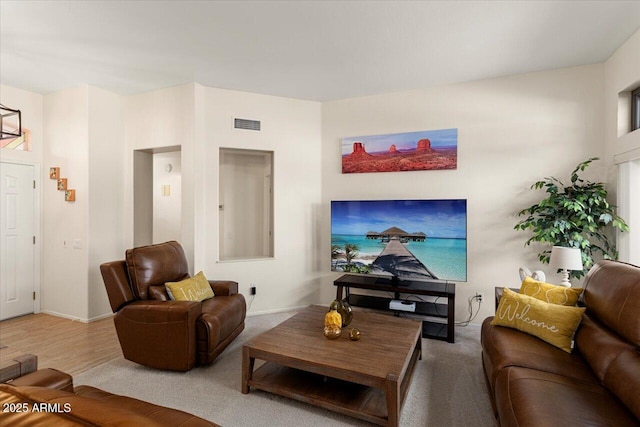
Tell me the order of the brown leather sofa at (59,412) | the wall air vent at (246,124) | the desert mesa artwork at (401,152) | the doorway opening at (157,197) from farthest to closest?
the doorway opening at (157,197) < the wall air vent at (246,124) < the desert mesa artwork at (401,152) < the brown leather sofa at (59,412)

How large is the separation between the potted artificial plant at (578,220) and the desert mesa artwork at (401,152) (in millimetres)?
1023

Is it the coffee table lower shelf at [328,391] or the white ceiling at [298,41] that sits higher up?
the white ceiling at [298,41]

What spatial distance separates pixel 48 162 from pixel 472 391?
547cm

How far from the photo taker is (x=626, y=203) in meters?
2.88

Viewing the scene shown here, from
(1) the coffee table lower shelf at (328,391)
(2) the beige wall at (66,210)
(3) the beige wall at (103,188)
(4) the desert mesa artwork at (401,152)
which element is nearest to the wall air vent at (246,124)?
(4) the desert mesa artwork at (401,152)

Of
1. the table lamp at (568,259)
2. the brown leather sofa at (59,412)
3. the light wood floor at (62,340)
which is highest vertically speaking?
the brown leather sofa at (59,412)

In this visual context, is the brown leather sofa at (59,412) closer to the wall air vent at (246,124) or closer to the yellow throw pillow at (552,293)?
the yellow throw pillow at (552,293)

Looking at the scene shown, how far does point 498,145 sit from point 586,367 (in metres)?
2.51

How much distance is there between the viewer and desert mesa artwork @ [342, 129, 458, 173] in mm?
3789

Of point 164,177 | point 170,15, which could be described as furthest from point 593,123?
point 164,177

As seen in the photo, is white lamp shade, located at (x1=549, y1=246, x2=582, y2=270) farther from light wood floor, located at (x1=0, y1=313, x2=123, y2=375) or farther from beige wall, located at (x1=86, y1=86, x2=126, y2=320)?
beige wall, located at (x1=86, y1=86, x2=126, y2=320)

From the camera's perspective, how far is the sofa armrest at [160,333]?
2486 mm

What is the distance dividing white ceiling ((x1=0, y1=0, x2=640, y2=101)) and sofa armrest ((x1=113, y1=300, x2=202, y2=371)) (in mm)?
2340

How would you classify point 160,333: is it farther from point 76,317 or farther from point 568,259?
point 568,259
